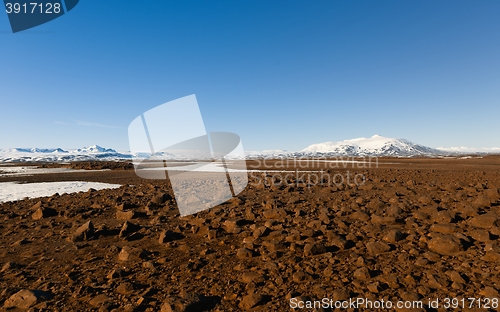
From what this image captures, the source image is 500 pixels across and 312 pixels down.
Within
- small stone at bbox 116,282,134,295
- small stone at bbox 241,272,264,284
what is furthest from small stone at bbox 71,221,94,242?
small stone at bbox 241,272,264,284

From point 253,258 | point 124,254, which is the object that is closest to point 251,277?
point 253,258

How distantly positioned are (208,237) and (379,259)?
4254 mm

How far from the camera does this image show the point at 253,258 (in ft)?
19.2

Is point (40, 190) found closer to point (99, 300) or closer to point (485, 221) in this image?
point (99, 300)

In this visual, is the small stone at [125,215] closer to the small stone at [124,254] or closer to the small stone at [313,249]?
the small stone at [124,254]

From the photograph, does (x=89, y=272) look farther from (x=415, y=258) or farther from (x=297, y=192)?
(x=297, y=192)

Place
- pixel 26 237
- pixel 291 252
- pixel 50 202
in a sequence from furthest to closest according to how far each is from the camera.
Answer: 1. pixel 50 202
2. pixel 26 237
3. pixel 291 252

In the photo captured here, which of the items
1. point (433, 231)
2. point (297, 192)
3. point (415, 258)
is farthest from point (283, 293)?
point (297, 192)

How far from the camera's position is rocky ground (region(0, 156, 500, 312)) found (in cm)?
426

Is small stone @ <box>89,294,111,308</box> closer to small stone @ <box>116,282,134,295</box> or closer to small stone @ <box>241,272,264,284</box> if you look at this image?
small stone @ <box>116,282,134,295</box>

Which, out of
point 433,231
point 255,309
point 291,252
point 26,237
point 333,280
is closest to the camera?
point 255,309

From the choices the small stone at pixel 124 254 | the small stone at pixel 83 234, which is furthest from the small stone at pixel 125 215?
the small stone at pixel 124 254

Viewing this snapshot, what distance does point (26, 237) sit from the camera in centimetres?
786

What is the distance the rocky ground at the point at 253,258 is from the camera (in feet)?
14.0
